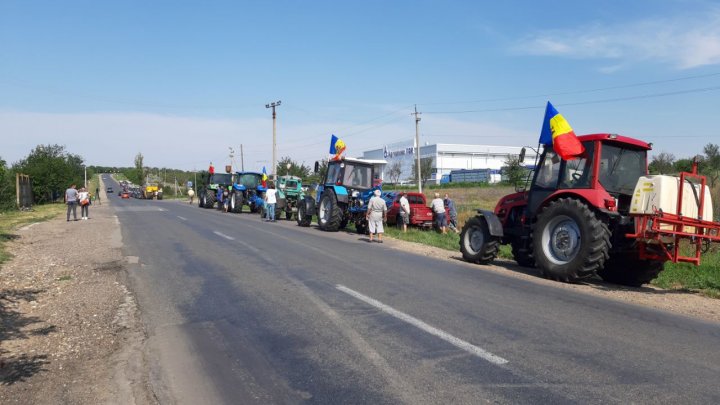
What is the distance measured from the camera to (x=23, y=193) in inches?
1328

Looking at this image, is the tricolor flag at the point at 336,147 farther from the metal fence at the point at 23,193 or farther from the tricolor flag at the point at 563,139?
the metal fence at the point at 23,193

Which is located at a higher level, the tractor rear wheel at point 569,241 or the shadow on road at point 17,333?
the tractor rear wheel at point 569,241

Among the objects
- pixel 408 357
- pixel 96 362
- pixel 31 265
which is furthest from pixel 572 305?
pixel 31 265

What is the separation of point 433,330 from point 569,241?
460 centimetres

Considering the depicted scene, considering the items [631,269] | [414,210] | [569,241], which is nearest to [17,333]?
[569,241]

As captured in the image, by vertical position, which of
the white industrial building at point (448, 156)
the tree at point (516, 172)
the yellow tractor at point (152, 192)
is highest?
the white industrial building at point (448, 156)

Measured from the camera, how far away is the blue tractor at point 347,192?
1897cm

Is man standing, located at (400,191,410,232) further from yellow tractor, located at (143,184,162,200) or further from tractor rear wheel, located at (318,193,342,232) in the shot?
yellow tractor, located at (143,184,162,200)

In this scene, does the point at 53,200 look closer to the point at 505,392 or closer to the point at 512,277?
the point at 512,277

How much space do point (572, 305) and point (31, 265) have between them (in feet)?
32.4

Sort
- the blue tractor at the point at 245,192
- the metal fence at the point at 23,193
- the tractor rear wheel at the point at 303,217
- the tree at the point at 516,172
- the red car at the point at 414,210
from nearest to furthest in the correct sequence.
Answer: the tree at the point at 516,172 → the red car at the point at 414,210 → the tractor rear wheel at the point at 303,217 → the blue tractor at the point at 245,192 → the metal fence at the point at 23,193

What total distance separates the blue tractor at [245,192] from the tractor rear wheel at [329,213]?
10.7 metres

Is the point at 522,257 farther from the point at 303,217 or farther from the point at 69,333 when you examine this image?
the point at 303,217

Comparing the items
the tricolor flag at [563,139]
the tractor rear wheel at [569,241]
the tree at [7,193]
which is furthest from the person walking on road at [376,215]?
the tree at [7,193]
